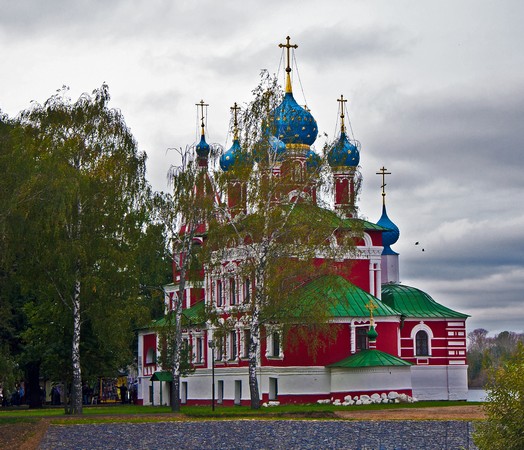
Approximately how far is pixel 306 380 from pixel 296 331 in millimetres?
3922

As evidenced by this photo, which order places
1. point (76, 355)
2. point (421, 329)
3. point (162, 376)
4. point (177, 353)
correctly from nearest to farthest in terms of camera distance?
1. point (76, 355)
2. point (177, 353)
3. point (162, 376)
4. point (421, 329)

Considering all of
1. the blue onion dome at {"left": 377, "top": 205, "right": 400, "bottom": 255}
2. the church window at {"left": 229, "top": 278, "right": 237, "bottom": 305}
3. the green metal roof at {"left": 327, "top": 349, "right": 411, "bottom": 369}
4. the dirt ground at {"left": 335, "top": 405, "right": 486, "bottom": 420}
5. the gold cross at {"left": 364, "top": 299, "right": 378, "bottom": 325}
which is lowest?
the dirt ground at {"left": 335, "top": 405, "right": 486, "bottom": 420}

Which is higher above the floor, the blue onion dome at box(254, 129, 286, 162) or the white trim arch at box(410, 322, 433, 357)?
the blue onion dome at box(254, 129, 286, 162)

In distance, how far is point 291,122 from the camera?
1839 inches

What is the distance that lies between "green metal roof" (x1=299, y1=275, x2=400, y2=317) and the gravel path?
8.62 m

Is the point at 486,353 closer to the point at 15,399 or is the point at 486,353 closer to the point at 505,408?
the point at 505,408

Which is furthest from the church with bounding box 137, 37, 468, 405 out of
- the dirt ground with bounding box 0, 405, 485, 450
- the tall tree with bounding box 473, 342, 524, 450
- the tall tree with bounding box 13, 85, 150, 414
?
the tall tree with bounding box 473, 342, 524, 450

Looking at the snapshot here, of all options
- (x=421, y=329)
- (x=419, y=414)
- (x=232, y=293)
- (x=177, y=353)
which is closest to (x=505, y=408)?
(x=419, y=414)

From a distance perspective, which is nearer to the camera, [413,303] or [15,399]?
[413,303]

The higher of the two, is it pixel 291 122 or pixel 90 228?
pixel 291 122

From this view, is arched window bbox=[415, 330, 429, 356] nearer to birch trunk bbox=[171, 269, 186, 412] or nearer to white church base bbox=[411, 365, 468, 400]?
white church base bbox=[411, 365, 468, 400]

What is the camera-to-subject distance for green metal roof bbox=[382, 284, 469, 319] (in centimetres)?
5319

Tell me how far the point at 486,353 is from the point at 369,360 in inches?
929

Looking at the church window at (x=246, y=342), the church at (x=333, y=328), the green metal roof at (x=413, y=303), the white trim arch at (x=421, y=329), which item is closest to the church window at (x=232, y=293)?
the church at (x=333, y=328)
